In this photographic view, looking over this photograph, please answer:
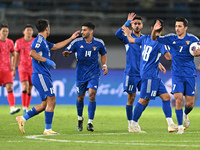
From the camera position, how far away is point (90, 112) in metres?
10.5

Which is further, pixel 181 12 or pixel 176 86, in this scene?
pixel 181 12

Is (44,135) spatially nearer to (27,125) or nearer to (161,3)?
(27,125)

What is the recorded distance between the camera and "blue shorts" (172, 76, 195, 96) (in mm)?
9531

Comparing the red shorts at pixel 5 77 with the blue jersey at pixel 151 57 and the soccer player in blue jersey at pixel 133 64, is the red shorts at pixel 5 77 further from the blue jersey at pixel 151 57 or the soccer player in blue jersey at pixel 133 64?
the blue jersey at pixel 151 57

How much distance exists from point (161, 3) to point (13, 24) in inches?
315

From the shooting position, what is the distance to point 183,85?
31.5 feet

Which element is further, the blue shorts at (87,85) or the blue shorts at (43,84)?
the blue shorts at (87,85)

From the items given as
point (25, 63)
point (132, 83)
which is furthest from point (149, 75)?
point (25, 63)

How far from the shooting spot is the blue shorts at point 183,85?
375 inches

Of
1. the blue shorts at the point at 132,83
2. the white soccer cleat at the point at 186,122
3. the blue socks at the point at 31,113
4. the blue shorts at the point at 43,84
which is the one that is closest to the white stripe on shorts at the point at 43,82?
the blue shorts at the point at 43,84

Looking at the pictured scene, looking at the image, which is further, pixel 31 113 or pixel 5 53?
pixel 5 53

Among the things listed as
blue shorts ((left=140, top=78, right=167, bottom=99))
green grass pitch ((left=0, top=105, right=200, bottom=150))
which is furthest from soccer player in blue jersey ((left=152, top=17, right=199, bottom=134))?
green grass pitch ((left=0, top=105, right=200, bottom=150))

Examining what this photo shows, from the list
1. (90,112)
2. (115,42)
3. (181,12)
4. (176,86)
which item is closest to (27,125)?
(90,112)

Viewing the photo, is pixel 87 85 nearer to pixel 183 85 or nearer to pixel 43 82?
pixel 43 82
